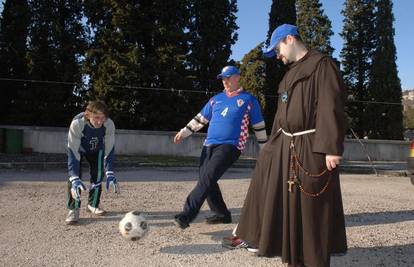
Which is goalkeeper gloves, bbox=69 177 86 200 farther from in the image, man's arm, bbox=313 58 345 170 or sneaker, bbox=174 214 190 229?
man's arm, bbox=313 58 345 170

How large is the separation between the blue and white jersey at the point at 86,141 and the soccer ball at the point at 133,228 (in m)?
1.19

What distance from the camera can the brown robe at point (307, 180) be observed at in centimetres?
356

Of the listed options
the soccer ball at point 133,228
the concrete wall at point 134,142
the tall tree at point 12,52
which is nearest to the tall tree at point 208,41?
the concrete wall at point 134,142

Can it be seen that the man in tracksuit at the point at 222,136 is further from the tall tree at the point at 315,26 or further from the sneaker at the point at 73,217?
the tall tree at the point at 315,26

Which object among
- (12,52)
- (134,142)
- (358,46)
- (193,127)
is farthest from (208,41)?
(193,127)

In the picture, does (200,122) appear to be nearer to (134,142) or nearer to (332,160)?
(332,160)

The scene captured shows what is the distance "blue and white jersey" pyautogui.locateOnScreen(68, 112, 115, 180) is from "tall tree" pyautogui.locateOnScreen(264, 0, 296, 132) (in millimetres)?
23286

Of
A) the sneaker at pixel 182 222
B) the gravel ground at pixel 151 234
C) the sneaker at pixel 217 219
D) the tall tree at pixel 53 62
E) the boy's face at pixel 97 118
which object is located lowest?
the gravel ground at pixel 151 234

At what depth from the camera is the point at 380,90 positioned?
33.9m

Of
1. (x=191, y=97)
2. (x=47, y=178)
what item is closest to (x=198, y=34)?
(x=191, y=97)

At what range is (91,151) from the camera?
242 inches

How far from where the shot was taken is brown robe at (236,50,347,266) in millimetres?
3561

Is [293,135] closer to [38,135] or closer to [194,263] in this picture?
[194,263]

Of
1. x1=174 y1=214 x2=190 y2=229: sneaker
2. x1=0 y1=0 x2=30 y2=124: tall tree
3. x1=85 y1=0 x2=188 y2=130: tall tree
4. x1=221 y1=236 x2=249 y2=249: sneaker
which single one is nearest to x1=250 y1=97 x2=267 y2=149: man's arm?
x1=174 y1=214 x2=190 y2=229: sneaker
